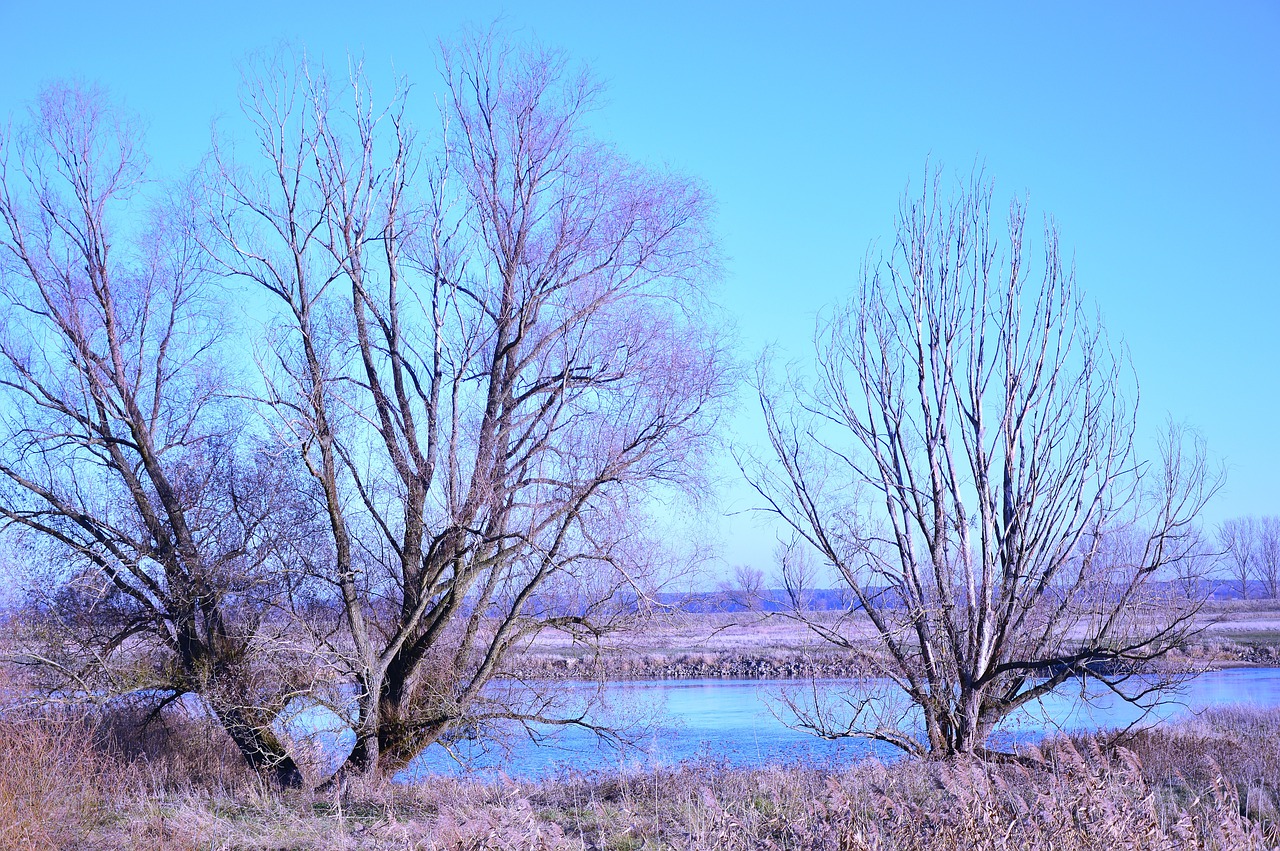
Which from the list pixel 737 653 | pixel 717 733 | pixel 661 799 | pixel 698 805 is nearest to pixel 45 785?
pixel 661 799

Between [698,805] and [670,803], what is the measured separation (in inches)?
36.9

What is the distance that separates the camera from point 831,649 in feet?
46.9

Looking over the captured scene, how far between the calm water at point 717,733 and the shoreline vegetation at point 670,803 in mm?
1013

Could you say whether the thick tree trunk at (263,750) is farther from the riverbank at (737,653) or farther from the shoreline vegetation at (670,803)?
the riverbank at (737,653)

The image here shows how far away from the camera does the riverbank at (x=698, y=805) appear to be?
5805 millimetres

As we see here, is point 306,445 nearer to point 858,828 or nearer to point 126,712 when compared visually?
point 126,712

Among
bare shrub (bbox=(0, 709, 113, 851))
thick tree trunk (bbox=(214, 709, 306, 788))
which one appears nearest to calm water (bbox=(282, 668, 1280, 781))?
thick tree trunk (bbox=(214, 709, 306, 788))

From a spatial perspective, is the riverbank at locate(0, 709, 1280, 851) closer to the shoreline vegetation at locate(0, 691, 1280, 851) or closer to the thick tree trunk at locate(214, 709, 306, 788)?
the shoreline vegetation at locate(0, 691, 1280, 851)

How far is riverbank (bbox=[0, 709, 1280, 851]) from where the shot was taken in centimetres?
580

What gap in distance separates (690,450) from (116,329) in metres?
8.85

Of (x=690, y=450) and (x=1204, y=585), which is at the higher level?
(x=690, y=450)

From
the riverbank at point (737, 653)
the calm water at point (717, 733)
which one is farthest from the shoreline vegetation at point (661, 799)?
the calm water at point (717, 733)

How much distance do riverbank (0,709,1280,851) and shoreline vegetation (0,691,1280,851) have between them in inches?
1.2

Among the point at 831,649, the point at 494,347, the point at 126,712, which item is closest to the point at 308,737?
the point at 126,712
